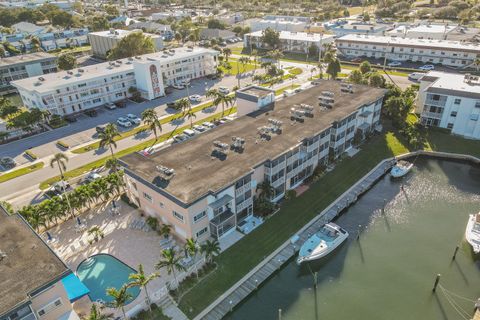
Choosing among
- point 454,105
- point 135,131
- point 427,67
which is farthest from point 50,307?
point 427,67

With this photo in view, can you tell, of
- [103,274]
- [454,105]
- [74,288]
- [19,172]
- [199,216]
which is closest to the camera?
[74,288]

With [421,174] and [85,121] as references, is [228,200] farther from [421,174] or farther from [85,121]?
[85,121]

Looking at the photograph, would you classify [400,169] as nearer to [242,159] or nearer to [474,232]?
[474,232]

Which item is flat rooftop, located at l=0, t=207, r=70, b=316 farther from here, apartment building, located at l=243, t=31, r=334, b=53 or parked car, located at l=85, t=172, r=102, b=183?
apartment building, located at l=243, t=31, r=334, b=53

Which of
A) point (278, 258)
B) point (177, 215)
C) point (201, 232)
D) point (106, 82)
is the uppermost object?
point (106, 82)

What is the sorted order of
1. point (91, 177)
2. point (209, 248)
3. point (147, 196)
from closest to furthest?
point (209, 248)
point (147, 196)
point (91, 177)

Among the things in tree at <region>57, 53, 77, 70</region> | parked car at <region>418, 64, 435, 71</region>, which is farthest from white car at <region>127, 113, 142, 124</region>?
parked car at <region>418, 64, 435, 71</region>

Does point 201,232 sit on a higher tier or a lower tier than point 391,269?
higher
